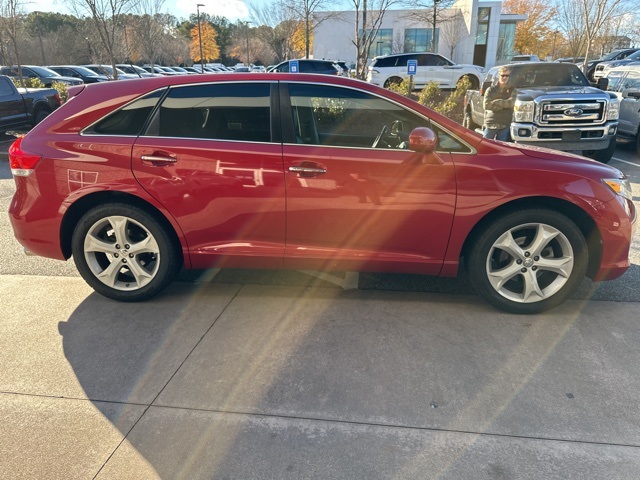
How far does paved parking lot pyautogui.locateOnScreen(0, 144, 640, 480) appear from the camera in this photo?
224 cm

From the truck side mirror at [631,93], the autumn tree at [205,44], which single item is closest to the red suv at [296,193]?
the truck side mirror at [631,93]

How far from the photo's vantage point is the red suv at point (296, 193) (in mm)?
3332

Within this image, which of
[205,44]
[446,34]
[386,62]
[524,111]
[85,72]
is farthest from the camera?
[205,44]

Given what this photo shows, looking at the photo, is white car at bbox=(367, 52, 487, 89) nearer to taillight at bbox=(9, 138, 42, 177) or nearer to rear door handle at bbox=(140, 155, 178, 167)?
rear door handle at bbox=(140, 155, 178, 167)

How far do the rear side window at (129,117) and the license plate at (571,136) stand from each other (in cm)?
699

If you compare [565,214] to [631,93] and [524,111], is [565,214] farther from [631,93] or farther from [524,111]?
[631,93]

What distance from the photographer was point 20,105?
12.1m

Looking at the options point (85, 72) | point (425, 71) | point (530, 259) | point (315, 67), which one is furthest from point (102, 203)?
point (85, 72)

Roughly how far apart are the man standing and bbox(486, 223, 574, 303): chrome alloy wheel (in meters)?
5.40

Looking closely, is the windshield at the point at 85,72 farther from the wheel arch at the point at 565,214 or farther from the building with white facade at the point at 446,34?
the wheel arch at the point at 565,214

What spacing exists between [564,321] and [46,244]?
4.01 m

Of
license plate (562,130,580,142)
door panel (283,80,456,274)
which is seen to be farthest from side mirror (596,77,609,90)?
door panel (283,80,456,274)

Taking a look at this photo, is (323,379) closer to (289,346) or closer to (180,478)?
(289,346)

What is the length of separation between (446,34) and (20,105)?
31.4m
